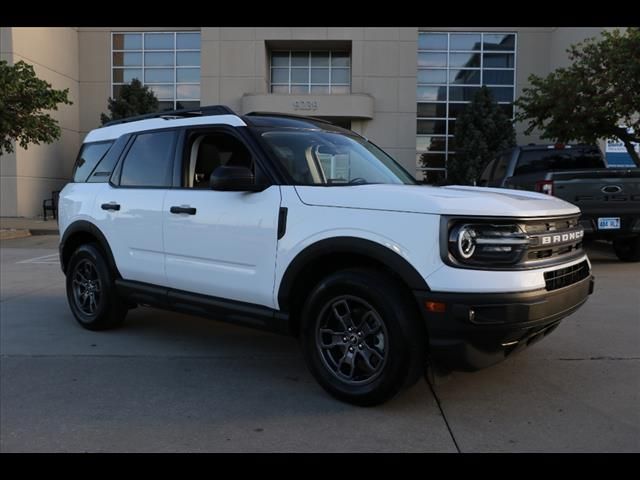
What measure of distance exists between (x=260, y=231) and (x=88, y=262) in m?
2.52

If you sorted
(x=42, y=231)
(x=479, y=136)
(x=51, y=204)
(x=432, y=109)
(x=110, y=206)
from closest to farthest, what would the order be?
(x=110, y=206)
(x=42, y=231)
(x=479, y=136)
(x=51, y=204)
(x=432, y=109)

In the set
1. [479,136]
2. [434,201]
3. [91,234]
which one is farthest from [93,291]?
[479,136]

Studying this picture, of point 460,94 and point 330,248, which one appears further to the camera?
point 460,94

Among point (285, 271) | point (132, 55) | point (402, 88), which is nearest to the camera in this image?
point (285, 271)

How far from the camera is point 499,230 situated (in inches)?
132

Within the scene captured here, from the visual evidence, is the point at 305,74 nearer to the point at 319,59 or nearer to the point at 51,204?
the point at 319,59

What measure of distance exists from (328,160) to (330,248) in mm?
1094

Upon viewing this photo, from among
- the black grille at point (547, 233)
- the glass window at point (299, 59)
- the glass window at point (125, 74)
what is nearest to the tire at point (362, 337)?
the black grille at point (547, 233)

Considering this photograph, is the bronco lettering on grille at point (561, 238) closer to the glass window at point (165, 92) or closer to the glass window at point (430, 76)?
the glass window at point (430, 76)

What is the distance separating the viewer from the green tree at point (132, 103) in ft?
74.3

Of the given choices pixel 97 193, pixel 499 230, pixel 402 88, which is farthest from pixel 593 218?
pixel 402 88

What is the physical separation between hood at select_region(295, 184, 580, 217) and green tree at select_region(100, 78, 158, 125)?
20393mm

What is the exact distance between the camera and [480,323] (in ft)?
10.6
